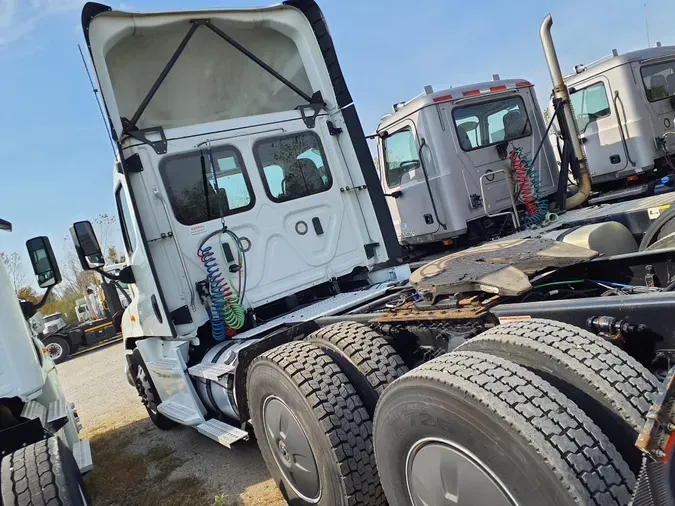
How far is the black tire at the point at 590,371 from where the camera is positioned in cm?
163

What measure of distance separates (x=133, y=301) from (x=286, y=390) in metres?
2.81

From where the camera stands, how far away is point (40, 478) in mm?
2506

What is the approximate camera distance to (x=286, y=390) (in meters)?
2.88

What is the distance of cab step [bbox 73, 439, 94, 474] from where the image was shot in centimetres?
332

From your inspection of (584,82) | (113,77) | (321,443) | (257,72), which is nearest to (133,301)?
(113,77)

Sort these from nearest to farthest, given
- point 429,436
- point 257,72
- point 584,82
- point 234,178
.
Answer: point 429,436, point 234,178, point 257,72, point 584,82

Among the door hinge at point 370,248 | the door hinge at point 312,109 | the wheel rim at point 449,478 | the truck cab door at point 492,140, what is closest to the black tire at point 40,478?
the wheel rim at point 449,478

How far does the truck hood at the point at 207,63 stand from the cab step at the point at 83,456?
2337mm

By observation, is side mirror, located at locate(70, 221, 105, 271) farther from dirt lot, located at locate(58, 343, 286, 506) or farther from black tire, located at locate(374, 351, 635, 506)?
black tire, located at locate(374, 351, 635, 506)

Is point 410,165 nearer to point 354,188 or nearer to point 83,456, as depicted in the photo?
point 354,188

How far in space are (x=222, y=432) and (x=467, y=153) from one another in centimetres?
508

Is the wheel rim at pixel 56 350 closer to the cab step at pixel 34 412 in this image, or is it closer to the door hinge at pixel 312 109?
the cab step at pixel 34 412

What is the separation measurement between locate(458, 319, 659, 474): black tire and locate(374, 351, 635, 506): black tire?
0.08m

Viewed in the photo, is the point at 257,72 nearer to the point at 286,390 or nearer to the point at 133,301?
the point at 133,301
